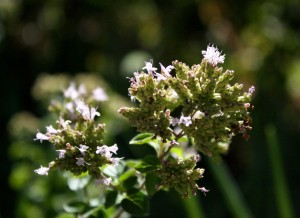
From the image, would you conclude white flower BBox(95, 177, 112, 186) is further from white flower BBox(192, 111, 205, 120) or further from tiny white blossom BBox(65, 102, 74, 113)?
tiny white blossom BBox(65, 102, 74, 113)

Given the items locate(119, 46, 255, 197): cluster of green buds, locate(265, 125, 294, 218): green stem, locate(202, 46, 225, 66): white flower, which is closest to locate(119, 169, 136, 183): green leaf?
locate(119, 46, 255, 197): cluster of green buds

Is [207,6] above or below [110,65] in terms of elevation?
above

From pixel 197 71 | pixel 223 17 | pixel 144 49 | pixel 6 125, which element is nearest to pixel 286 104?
pixel 223 17

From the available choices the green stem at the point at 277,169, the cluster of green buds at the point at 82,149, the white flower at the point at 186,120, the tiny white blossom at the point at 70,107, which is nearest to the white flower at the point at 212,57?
the white flower at the point at 186,120

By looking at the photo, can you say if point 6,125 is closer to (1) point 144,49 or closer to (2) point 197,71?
(1) point 144,49

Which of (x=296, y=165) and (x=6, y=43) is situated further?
(x=6, y=43)

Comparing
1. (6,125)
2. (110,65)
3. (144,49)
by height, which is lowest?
(6,125)
